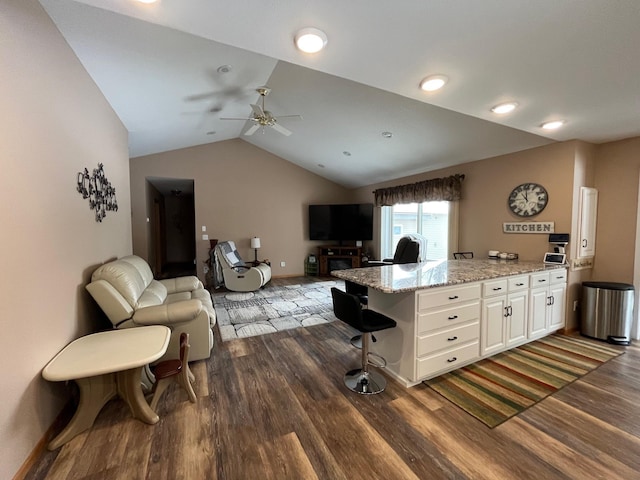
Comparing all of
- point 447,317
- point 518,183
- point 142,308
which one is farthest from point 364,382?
point 518,183

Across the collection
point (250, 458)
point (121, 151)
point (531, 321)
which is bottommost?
point (250, 458)

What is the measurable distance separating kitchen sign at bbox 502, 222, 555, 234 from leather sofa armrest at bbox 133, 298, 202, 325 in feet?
12.7

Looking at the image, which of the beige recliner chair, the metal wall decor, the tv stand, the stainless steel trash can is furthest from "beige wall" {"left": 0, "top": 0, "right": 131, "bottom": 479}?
the stainless steel trash can

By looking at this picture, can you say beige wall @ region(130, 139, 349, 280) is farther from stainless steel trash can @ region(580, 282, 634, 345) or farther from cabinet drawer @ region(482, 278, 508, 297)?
stainless steel trash can @ region(580, 282, 634, 345)

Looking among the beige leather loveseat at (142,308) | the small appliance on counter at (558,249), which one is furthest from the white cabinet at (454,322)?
the beige leather loveseat at (142,308)

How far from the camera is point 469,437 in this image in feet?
5.41

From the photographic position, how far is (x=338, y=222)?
6.62m

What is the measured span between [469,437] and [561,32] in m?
2.39

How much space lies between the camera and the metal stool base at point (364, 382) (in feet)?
6.88

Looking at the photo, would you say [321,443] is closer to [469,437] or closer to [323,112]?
[469,437]

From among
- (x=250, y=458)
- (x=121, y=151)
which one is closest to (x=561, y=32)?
(x=250, y=458)

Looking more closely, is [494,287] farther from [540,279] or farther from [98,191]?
[98,191]

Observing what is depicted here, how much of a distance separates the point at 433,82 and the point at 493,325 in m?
2.16

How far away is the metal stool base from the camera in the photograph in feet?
6.88
